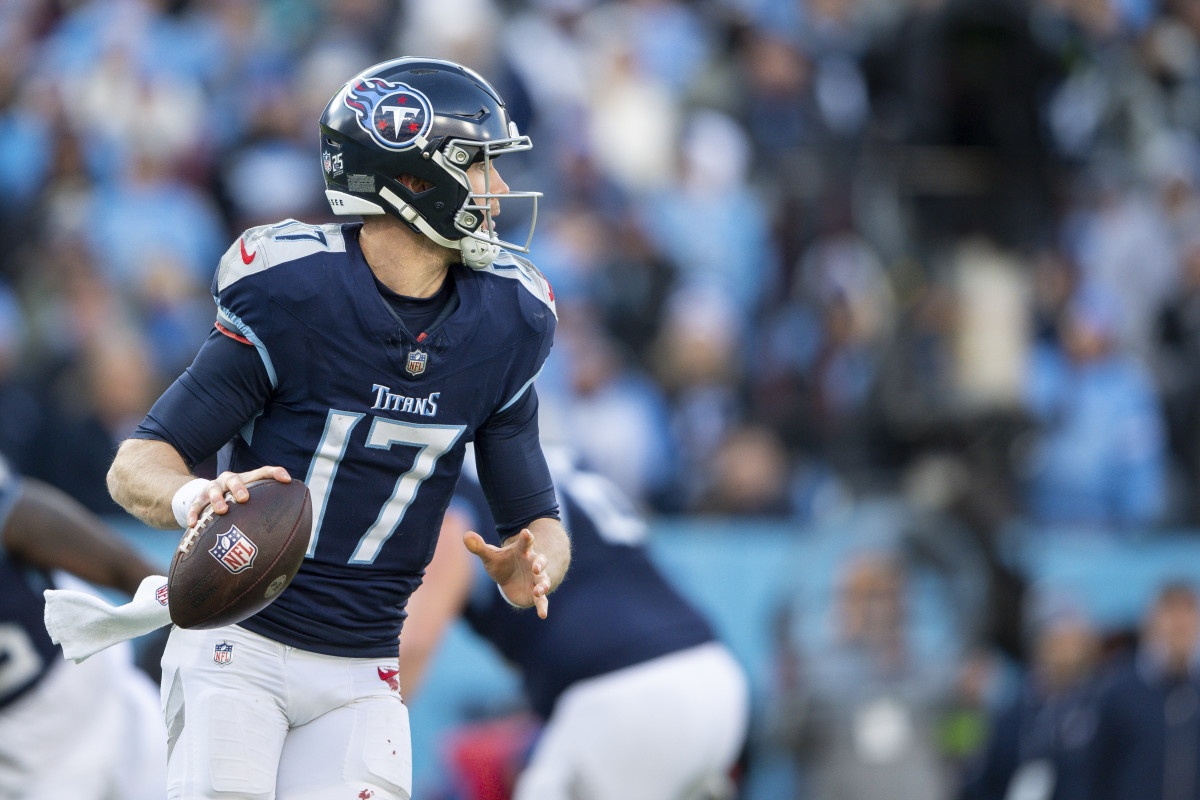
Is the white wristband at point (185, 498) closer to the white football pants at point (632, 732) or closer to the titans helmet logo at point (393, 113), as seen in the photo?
the titans helmet logo at point (393, 113)

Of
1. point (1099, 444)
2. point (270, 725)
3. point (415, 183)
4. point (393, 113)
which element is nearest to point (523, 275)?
point (415, 183)

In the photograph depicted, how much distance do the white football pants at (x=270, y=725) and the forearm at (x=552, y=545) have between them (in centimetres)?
45

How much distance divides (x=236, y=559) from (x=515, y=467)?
795 mm

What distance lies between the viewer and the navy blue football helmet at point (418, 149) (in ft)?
10.5

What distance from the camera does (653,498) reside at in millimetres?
8133

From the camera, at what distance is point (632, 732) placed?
16.7ft

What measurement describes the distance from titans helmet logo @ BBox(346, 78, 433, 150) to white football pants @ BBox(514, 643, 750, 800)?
2474 millimetres

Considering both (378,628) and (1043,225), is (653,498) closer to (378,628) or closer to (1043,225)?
(1043,225)

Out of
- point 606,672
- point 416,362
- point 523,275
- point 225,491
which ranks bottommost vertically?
point 606,672

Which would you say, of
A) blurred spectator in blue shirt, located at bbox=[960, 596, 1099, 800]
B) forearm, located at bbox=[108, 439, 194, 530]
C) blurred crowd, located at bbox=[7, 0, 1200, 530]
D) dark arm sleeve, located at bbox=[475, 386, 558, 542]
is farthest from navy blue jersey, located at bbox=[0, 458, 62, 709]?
blurred spectator in blue shirt, located at bbox=[960, 596, 1099, 800]

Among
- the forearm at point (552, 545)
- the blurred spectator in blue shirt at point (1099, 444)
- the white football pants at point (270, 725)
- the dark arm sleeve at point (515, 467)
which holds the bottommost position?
the blurred spectator in blue shirt at point (1099, 444)

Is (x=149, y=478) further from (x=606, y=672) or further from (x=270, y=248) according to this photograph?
(x=606, y=672)

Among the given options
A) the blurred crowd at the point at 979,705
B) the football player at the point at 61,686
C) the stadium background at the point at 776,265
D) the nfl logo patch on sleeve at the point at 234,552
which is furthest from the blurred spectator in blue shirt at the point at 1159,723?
the nfl logo patch on sleeve at the point at 234,552

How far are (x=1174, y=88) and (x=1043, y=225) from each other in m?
1.48
